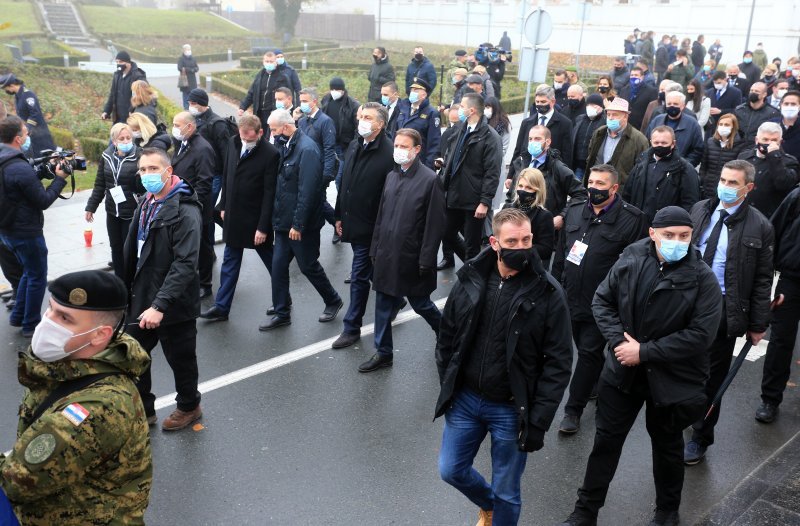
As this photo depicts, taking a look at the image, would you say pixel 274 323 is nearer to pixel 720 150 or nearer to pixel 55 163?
pixel 55 163

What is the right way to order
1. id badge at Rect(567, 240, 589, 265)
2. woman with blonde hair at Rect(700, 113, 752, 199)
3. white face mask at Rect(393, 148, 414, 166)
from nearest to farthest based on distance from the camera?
1. id badge at Rect(567, 240, 589, 265)
2. white face mask at Rect(393, 148, 414, 166)
3. woman with blonde hair at Rect(700, 113, 752, 199)

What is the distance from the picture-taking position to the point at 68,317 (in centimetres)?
306

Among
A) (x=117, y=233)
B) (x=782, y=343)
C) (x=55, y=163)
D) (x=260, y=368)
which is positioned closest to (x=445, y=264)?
(x=260, y=368)

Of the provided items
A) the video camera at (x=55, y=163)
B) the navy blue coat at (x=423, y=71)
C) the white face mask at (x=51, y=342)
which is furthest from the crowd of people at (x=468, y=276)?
the navy blue coat at (x=423, y=71)

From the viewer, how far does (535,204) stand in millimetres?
6309

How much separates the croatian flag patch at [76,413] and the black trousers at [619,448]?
9.93 feet

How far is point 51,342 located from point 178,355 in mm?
2726

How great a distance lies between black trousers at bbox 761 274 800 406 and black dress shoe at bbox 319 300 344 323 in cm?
406

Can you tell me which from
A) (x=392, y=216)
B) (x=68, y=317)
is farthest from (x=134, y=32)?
(x=68, y=317)

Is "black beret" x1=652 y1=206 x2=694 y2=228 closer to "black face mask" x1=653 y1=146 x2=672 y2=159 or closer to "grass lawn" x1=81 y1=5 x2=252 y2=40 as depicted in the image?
"black face mask" x1=653 y1=146 x2=672 y2=159

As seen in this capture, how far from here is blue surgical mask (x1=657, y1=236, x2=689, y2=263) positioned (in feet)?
14.6

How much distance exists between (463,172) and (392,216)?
1.88 m

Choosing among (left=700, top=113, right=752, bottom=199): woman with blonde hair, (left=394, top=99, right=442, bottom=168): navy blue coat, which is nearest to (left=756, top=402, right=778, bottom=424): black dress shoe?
(left=700, top=113, right=752, bottom=199): woman with blonde hair

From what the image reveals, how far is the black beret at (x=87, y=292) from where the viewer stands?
3.08 meters
